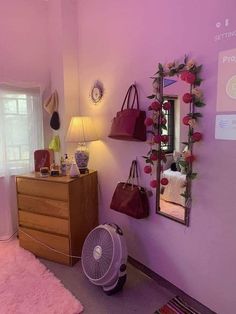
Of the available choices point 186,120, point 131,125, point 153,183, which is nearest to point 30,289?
point 153,183

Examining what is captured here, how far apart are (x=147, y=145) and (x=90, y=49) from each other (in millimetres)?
1199

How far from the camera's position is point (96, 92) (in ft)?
7.89

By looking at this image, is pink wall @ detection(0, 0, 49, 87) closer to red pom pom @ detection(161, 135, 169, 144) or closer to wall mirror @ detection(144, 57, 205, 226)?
wall mirror @ detection(144, 57, 205, 226)

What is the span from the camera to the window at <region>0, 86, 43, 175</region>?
8.36 ft

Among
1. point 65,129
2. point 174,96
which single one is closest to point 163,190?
point 174,96

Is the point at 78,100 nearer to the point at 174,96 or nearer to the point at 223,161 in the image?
the point at 174,96

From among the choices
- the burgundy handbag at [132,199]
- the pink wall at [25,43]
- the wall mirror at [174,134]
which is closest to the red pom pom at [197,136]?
the wall mirror at [174,134]

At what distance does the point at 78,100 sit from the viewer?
2.65 meters

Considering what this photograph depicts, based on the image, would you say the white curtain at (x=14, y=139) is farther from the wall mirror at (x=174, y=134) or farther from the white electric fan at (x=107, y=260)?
the wall mirror at (x=174, y=134)

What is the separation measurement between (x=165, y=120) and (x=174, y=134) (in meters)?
0.13

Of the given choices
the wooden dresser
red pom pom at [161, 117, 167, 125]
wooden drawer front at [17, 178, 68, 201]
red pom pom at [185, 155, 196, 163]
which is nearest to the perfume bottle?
the wooden dresser

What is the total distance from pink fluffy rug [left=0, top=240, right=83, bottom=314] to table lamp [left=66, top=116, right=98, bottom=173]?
97 cm

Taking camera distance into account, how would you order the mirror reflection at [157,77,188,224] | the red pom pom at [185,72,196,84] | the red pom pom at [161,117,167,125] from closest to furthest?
the red pom pom at [185,72,196,84] < the mirror reflection at [157,77,188,224] < the red pom pom at [161,117,167,125]

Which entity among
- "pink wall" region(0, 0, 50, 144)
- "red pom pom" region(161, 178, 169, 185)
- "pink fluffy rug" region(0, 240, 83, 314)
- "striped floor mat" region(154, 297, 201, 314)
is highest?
"pink wall" region(0, 0, 50, 144)
